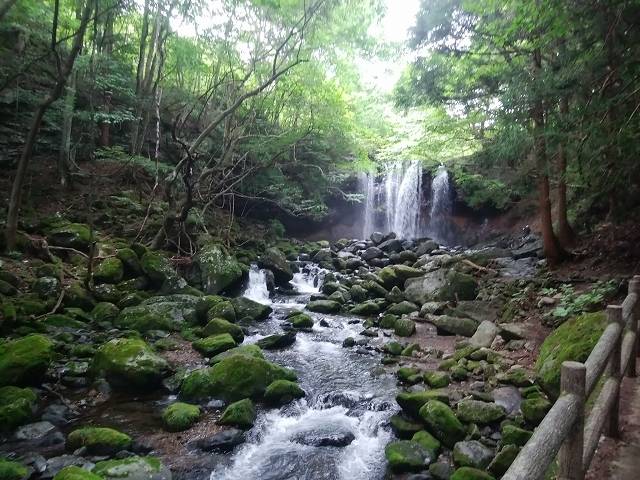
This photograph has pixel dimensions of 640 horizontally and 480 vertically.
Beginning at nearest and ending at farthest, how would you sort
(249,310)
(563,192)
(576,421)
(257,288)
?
(576,421) → (563,192) → (249,310) → (257,288)

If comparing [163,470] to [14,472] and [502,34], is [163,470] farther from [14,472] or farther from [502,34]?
[502,34]

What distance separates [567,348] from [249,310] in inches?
282

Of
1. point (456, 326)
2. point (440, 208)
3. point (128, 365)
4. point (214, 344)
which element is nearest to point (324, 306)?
point (456, 326)

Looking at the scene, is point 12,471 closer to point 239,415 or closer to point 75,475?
point 75,475

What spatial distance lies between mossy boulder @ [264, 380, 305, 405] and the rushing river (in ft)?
0.38

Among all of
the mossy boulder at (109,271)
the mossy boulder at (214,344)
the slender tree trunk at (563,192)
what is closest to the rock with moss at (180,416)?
the mossy boulder at (214,344)

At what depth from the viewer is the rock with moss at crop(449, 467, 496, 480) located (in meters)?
3.98

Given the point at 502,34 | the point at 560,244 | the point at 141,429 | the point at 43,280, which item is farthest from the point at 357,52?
the point at 141,429

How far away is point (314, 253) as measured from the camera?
19.7 metres

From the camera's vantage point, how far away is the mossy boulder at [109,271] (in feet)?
32.6

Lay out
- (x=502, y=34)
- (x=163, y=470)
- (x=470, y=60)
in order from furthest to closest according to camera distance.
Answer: (x=470, y=60) → (x=502, y=34) → (x=163, y=470)

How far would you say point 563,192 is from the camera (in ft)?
32.1

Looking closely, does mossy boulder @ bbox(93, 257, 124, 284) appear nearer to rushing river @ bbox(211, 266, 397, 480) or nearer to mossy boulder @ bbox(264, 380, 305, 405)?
rushing river @ bbox(211, 266, 397, 480)

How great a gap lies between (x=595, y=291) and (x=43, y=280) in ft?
34.9
